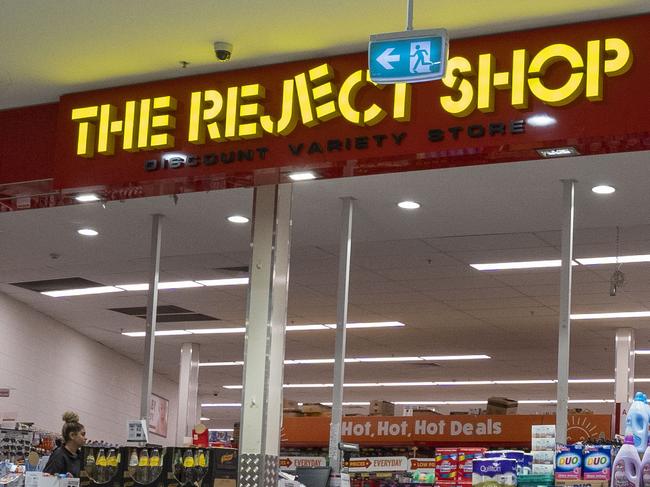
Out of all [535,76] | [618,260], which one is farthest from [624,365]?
[535,76]

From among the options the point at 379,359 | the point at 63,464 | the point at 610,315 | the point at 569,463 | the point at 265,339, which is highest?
the point at 610,315

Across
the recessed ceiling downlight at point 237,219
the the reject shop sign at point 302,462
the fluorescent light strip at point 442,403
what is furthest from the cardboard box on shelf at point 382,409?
the fluorescent light strip at point 442,403

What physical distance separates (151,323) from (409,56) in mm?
5076

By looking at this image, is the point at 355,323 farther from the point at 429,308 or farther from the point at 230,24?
the point at 230,24

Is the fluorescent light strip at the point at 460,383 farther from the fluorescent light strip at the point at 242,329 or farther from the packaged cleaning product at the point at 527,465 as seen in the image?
the packaged cleaning product at the point at 527,465

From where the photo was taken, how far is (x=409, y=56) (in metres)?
5.73

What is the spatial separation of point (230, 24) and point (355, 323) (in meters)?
9.28

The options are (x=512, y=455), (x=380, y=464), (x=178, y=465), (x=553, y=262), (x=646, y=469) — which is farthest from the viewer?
(x=553, y=262)

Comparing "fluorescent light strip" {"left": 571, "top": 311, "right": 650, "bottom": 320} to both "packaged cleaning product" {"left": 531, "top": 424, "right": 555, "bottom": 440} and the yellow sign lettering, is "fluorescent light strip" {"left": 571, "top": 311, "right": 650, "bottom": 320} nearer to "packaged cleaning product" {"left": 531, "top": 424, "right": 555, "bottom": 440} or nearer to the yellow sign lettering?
the yellow sign lettering

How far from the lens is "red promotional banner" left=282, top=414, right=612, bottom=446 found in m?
14.1

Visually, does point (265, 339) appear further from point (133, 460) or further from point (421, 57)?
point (421, 57)

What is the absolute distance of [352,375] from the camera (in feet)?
70.3

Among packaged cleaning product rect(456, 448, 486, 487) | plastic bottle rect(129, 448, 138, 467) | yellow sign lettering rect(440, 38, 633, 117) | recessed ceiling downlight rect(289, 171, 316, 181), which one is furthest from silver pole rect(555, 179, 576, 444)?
plastic bottle rect(129, 448, 138, 467)

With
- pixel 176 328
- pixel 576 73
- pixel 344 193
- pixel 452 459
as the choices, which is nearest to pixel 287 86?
pixel 344 193
